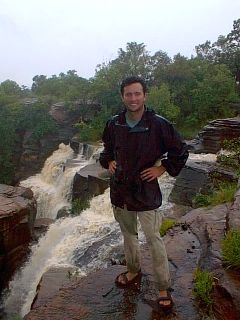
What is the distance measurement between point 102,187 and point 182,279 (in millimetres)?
8491

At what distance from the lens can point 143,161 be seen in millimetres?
2900

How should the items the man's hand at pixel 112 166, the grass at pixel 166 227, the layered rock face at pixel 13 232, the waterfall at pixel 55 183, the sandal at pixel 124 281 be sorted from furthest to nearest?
the waterfall at pixel 55 183, the layered rock face at pixel 13 232, the grass at pixel 166 227, the sandal at pixel 124 281, the man's hand at pixel 112 166

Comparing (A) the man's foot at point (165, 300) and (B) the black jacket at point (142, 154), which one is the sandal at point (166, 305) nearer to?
(A) the man's foot at point (165, 300)

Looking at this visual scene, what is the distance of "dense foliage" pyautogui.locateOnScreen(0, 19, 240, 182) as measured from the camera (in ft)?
62.2

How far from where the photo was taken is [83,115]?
74.8 feet

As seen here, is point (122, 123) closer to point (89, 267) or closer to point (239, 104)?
point (89, 267)

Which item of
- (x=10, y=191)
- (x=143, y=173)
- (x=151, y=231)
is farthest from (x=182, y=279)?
(x=10, y=191)

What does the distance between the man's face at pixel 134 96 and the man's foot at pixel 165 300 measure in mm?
1522

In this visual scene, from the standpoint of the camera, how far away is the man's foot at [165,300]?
3.03 meters

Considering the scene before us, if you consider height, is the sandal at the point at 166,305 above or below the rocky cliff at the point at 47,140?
above

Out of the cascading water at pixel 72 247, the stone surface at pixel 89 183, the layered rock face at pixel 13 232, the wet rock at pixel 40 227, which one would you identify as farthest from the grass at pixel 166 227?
the wet rock at pixel 40 227

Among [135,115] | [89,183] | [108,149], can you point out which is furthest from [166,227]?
[89,183]

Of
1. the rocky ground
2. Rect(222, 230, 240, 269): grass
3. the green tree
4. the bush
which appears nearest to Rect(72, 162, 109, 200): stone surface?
the bush

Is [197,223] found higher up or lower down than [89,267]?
higher up
